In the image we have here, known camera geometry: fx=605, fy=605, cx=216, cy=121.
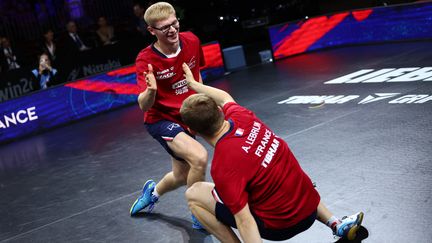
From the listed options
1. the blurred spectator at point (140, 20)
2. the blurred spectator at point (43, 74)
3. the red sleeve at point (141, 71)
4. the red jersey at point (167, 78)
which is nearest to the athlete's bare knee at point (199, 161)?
the red jersey at point (167, 78)

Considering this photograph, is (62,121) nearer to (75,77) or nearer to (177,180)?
(75,77)

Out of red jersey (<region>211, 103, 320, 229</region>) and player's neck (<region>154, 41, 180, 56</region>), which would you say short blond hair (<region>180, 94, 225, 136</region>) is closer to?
red jersey (<region>211, 103, 320, 229</region>)

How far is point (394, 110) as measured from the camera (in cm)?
629

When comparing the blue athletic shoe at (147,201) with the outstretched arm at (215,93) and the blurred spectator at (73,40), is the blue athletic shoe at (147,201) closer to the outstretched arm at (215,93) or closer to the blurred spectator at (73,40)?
the outstretched arm at (215,93)

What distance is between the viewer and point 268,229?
10.3 feet

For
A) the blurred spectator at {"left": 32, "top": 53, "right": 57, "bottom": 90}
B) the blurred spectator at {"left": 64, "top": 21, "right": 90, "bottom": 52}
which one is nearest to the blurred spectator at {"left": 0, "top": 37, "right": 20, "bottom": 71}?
the blurred spectator at {"left": 32, "top": 53, "right": 57, "bottom": 90}

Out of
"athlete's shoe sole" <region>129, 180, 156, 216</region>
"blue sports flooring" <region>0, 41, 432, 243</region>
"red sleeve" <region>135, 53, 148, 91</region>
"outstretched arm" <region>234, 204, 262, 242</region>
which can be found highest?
"red sleeve" <region>135, 53, 148, 91</region>

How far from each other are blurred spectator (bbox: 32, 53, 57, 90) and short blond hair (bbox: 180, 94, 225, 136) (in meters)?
8.03

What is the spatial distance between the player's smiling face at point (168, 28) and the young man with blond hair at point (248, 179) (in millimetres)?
1032

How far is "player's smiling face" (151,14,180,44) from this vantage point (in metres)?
4.10

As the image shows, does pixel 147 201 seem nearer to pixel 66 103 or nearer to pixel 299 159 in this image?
pixel 299 159

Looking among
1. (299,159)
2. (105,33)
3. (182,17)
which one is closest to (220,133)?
(299,159)

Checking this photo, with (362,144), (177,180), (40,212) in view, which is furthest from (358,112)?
(40,212)

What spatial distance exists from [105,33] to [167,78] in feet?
26.5
